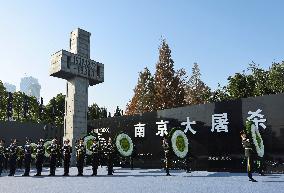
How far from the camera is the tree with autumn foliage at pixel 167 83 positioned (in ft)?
183

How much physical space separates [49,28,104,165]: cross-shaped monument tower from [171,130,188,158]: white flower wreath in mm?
10220

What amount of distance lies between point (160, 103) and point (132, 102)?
7093 mm

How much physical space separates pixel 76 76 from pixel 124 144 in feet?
24.4

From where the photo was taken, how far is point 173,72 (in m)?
57.8

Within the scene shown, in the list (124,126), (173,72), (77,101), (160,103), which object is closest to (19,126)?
(77,101)

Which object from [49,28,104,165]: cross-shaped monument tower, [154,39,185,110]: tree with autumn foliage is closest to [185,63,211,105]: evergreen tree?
[154,39,185,110]: tree with autumn foliage

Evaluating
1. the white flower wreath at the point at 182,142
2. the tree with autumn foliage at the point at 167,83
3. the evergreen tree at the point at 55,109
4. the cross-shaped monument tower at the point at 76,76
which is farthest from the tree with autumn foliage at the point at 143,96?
the white flower wreath at the point at 182,142

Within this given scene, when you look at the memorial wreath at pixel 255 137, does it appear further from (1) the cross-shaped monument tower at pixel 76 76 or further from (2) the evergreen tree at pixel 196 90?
(2) the evergreen tree at pixel 196 90

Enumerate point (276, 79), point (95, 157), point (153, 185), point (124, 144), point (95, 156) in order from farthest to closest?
point (276, 79), point (124, 144), point (95, 156), point (95, 157), point (153, 185)

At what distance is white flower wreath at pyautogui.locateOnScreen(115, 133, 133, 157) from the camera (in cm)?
2126

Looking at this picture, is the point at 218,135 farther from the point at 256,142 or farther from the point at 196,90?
the point at 196,90

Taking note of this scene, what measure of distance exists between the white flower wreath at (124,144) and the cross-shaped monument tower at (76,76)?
527 centimetres

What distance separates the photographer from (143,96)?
59.4 m

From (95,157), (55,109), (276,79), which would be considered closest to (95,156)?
(95,157)
